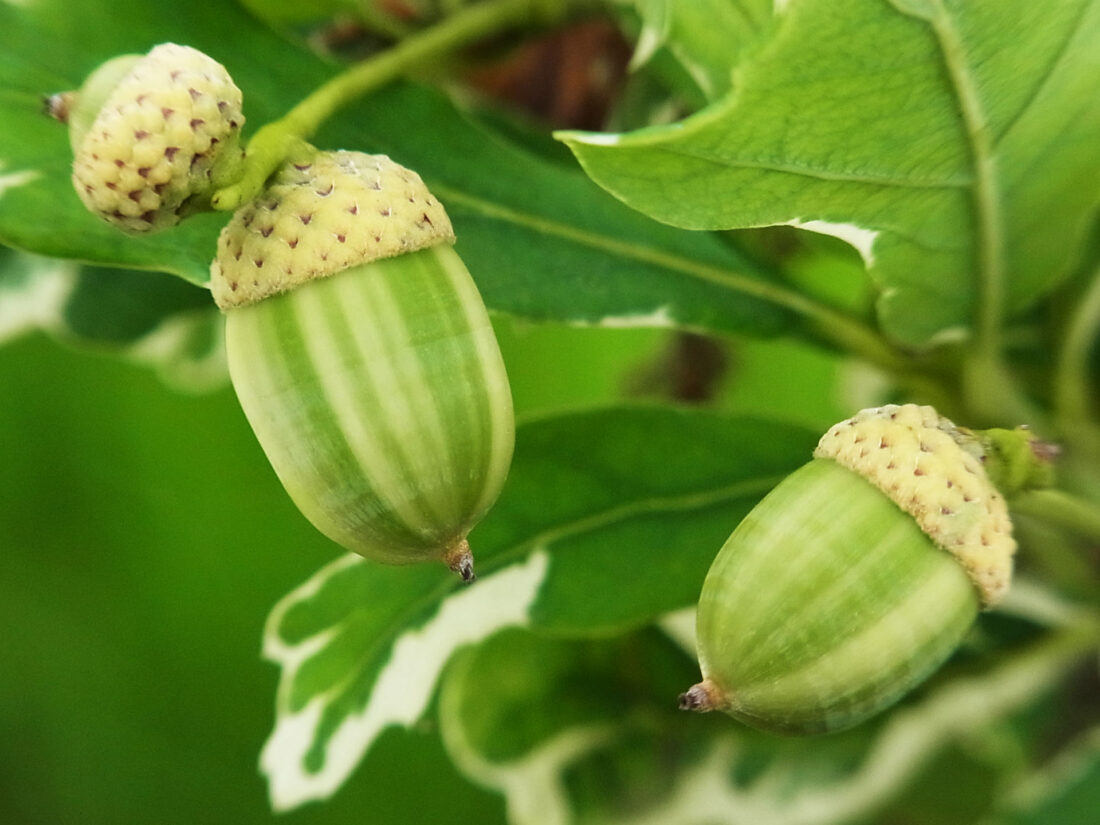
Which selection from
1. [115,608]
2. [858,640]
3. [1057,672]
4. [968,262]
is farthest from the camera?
[115,608]

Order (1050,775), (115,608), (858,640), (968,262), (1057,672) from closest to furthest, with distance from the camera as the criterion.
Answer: (858,640)
(968,262)
(1050,775)
(1057,672)
(115,608)

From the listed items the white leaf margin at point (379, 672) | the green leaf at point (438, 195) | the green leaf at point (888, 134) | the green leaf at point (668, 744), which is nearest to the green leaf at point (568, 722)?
the green leaf at point (668, 744)

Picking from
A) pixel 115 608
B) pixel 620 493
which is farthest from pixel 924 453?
pixel 115 608

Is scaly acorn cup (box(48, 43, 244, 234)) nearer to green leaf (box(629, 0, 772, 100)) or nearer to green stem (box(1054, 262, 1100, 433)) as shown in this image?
green leaf (box(629, 0, 772, 100))

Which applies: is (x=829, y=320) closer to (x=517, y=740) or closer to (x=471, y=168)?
(x=471, y=168)

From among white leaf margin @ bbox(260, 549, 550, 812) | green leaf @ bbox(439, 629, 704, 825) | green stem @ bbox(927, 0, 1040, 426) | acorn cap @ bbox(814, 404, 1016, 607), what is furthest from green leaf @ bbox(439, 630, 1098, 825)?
acorn cap @ bbox(814, 404, 1016, 607)

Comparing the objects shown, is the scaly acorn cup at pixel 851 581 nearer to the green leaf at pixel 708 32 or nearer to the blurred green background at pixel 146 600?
the green leaf at pixel 708 32
